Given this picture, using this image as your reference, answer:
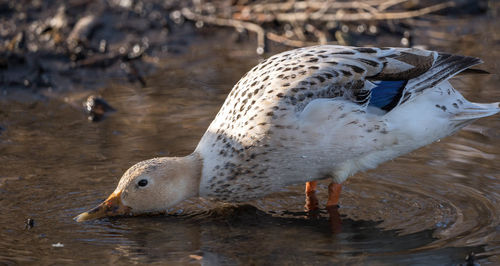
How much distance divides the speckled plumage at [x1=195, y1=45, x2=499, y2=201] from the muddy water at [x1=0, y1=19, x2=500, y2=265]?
41 cm

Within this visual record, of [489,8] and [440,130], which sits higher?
[489,8]

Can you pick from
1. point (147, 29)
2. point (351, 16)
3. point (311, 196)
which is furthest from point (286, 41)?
point (311, 196)

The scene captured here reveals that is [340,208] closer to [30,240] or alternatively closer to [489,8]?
[30,240]

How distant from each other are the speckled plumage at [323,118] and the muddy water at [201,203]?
41 cm

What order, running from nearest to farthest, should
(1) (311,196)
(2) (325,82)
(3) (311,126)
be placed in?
(3) (311,126), (2) (325,82), (1) (311,196)

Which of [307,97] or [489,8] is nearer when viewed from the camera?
[307,97]

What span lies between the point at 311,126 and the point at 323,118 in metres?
0.12

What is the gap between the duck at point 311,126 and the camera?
6.42 m

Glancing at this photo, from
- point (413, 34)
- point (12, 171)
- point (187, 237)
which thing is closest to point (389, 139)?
point (187, 237)

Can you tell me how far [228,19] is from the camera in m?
12.3

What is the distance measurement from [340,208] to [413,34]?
19.4 feet

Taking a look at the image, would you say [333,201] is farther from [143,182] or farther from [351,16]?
[351,16]

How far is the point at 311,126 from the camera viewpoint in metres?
6.37

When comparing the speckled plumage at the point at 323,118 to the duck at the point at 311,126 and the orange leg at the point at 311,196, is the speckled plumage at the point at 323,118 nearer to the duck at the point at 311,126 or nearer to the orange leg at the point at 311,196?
the duck at the point at 311,126
